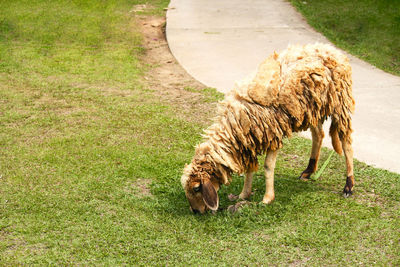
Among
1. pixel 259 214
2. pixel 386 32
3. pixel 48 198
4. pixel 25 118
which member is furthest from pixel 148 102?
pixel 386 32

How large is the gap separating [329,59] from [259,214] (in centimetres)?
205

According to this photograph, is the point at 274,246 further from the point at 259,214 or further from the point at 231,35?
the point at 231,35

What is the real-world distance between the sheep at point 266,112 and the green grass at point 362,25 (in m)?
6.08

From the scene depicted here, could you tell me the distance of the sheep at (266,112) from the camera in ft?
17.7

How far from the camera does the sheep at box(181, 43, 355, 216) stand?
5.40 m

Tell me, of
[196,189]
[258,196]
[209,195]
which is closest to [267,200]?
[258,196]

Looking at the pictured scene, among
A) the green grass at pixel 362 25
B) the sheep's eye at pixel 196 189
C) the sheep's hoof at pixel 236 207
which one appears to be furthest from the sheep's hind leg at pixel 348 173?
the green grass at pixel 362 25

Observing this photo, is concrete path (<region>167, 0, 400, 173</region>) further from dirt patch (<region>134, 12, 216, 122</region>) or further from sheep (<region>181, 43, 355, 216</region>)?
sheep (<region>181, 43, 355, 216</region>)

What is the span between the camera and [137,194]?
20.5ft

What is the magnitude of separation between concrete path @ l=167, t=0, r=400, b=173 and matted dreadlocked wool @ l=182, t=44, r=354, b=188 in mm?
2042

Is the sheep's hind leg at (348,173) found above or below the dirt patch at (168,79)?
above

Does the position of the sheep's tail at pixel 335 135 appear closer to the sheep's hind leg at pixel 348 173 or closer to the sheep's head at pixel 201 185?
the sheep's hind leg at pixel 348 173

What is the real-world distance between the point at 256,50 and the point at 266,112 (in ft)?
22.4

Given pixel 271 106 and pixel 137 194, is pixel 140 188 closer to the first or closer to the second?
pixel 137 194
